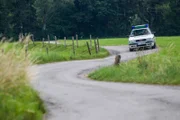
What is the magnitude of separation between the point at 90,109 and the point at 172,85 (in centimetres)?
559

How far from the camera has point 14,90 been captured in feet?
34.8

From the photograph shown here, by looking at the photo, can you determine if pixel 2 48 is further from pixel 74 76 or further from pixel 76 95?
pixel 74 76

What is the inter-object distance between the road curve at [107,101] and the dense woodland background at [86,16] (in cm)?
6370

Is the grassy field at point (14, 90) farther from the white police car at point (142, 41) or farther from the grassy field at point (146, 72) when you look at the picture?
the white police car at point (142, 41)

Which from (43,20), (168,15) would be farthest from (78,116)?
(43,20)

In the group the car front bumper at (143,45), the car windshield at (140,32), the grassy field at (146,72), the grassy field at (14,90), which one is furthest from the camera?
the car windshield at (140,32)

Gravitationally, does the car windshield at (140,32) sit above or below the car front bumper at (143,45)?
above

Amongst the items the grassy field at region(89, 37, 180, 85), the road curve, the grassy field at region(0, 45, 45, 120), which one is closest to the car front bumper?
the grassy field at region(89, 37, 180, 85)

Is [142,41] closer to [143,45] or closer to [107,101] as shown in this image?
[143,45]

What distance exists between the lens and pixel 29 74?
1095 centimetres

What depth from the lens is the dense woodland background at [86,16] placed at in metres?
82.8

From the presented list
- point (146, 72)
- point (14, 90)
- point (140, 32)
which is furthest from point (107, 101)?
point (140, 32)

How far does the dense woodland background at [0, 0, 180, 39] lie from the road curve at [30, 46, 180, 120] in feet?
209

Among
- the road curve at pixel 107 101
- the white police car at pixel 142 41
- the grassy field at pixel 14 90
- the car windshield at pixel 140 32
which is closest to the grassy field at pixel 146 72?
the road curve at pixel 107 101
